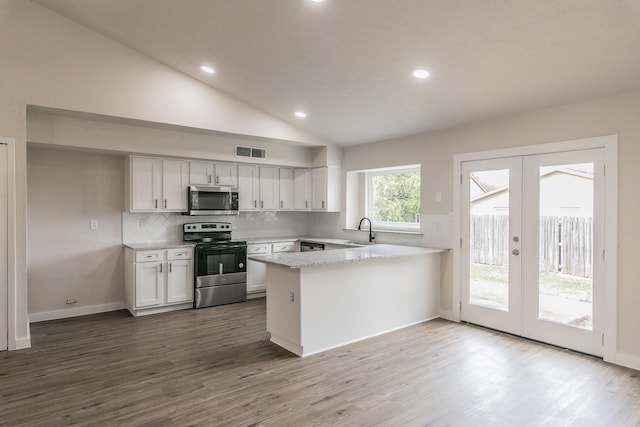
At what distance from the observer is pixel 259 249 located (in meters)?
6.01

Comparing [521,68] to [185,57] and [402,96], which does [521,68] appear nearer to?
[402,96]

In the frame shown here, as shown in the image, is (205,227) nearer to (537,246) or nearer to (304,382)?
(304,382)

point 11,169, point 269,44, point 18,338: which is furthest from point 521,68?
point 18,338

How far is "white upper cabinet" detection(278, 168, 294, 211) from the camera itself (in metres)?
6.44

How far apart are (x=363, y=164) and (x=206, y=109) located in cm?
247

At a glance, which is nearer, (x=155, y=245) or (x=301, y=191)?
(x=155, y=245)

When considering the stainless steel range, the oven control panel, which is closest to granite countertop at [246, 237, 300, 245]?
the stainless steel range

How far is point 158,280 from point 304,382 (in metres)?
2.83

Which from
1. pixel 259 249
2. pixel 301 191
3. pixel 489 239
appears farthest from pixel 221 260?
pixel 489 239

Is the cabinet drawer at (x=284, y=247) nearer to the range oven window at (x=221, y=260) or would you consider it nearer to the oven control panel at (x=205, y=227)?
the range oven window at (x=221, y=260)

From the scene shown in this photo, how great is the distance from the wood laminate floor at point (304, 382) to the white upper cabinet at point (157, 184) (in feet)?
5.48

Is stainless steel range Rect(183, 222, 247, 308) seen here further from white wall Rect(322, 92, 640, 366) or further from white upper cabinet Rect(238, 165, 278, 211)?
white wall Rect(322, 92, 640, 366)

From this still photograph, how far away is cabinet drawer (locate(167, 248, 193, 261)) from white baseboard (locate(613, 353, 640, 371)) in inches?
190

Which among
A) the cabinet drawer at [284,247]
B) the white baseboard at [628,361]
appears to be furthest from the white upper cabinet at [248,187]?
the white baseboard at [628,361]
